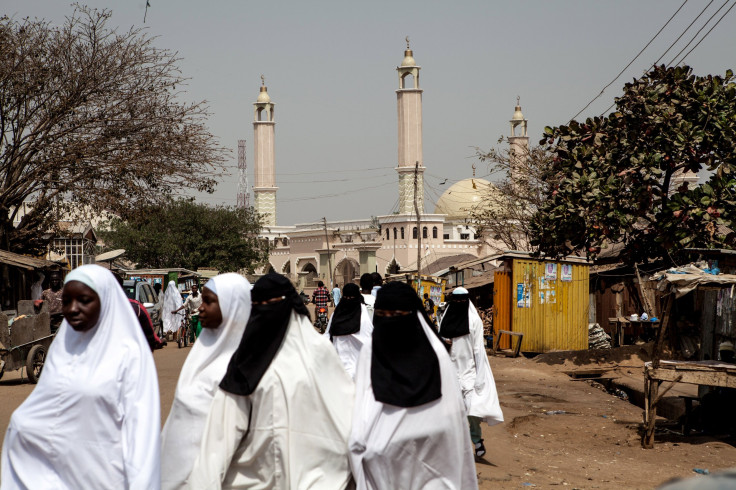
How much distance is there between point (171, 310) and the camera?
70.5 feet

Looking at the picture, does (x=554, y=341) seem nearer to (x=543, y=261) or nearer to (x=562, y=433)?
(x=543, y=261)

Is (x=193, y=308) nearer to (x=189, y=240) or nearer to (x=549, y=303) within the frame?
(x=549, y=303)

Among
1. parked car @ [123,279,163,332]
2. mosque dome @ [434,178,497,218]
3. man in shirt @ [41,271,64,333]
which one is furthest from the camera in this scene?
mosque dome @ [434,178,497,218]

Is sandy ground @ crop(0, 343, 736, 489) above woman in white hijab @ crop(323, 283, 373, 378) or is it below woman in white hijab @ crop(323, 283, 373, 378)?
below

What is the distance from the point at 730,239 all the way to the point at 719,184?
831 mm

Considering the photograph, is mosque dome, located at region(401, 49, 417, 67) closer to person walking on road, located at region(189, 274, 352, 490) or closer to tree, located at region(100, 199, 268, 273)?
tree, located at region(100, 199, 268, 273)

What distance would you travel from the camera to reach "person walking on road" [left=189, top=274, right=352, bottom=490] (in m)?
4.01

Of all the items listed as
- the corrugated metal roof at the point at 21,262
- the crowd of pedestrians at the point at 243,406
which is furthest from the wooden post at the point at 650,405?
the corrugated metal roof at the point at 21,262

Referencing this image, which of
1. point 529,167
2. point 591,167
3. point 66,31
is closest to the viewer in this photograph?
point 591,167

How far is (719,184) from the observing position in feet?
47.3

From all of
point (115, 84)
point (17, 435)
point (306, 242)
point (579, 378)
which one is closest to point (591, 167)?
point (579, 378)

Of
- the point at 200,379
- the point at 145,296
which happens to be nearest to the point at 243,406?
the point at 200,379

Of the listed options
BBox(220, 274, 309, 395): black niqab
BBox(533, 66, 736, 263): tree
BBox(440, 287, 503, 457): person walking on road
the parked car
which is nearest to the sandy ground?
BBox(440, 287, 503, 457): person walking on road

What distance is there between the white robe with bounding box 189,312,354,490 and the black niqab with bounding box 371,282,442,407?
248 millimetres
